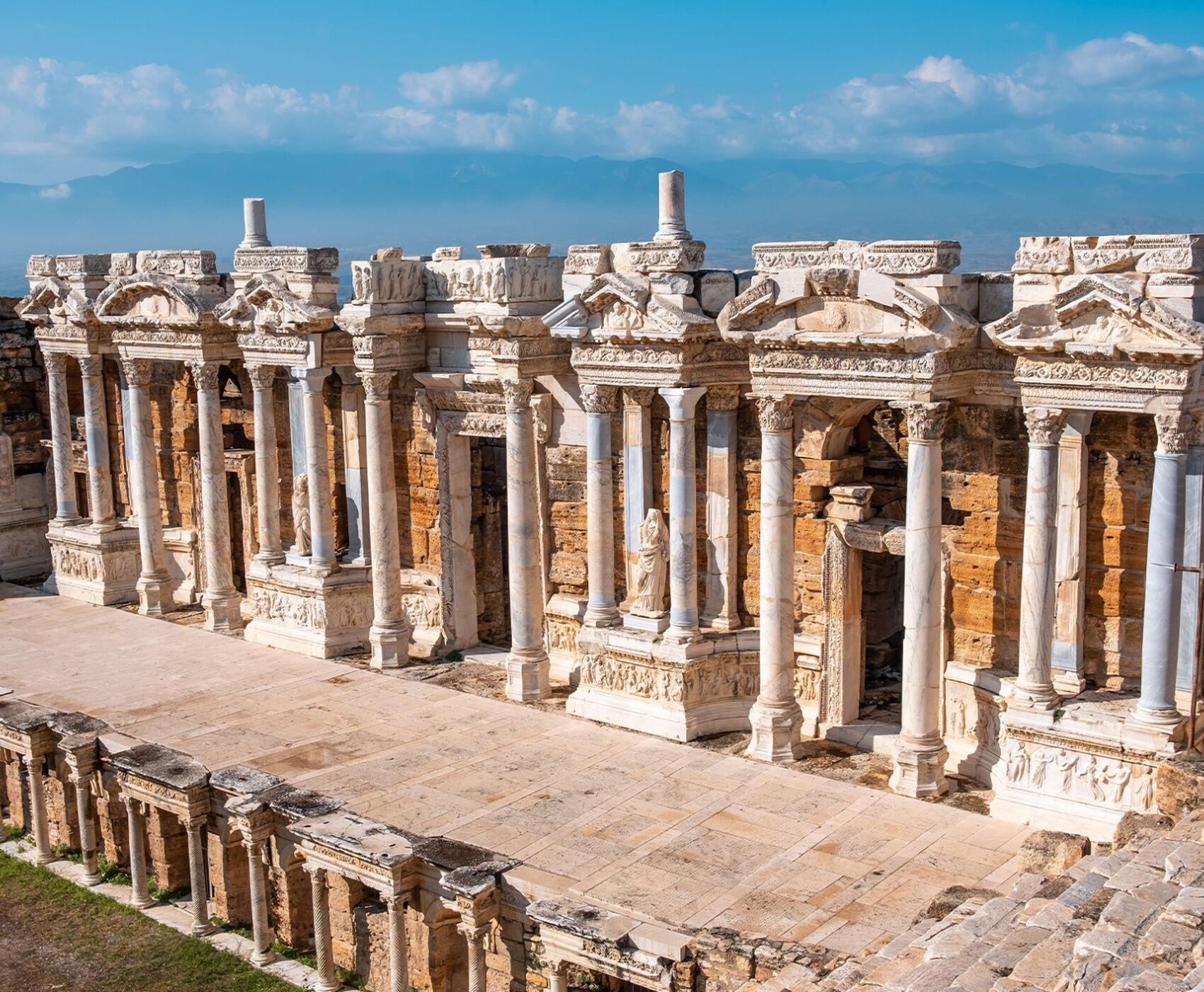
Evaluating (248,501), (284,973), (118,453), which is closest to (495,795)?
(284,973)

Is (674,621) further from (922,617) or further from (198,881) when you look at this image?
(198,881)

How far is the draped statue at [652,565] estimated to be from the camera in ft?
60.5

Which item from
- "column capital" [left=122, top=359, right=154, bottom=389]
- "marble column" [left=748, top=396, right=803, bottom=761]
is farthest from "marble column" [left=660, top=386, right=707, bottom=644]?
"column capital" [left=122, top=359, right=154, bottom=389]

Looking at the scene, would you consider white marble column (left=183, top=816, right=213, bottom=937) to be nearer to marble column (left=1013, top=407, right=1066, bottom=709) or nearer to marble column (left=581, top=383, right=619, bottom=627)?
marble column (left=581, top=383, right=619, bottom=627)

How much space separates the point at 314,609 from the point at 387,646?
1609 mm

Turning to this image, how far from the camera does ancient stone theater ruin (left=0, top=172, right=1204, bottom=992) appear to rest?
45.0ft

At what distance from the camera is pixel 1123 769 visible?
14.5 meters

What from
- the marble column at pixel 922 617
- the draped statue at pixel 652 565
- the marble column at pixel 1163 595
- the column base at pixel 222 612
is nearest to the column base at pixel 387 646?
the column base at pixel 222 612

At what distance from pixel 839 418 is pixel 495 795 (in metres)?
5.92

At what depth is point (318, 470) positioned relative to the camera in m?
22.1

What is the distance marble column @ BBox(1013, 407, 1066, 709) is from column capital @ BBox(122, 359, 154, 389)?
1534 centimetres

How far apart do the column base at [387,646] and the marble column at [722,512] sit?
5.20 meters

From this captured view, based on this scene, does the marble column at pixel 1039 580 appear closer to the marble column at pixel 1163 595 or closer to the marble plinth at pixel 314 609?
the marble column at pixel 1163 595

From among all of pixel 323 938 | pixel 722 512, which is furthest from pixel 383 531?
pixel 323 938
